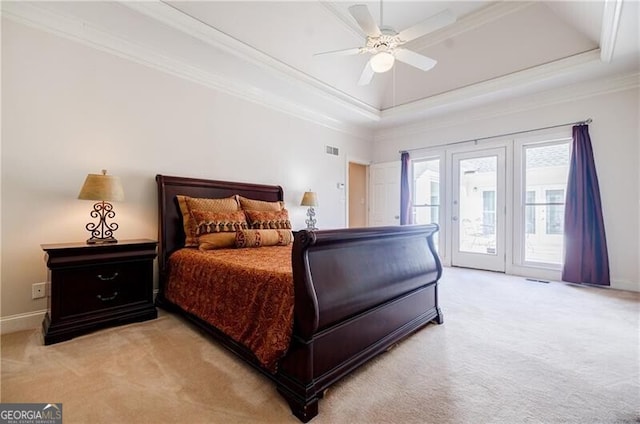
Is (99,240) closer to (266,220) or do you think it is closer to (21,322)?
(21,322)

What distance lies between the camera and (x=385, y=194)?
619 cm

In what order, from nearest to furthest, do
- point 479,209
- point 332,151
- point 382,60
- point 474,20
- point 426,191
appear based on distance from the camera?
1. point 382,60
2. point 474,20
3. point 479,209
4. point 332,151
5. point 426,191

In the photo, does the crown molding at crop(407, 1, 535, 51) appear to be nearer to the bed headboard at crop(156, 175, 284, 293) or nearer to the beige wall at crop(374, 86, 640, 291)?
the beige wall at crop(374, 86, 640, 291)

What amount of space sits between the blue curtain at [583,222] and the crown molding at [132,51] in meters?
3.73

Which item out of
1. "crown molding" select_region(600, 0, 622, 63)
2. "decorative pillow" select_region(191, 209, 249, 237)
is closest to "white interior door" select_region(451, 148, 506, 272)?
"crown molding" select_region(600, 0, 622, 63)

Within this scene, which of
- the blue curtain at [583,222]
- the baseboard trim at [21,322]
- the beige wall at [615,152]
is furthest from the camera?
the blue curtain at [583,222]

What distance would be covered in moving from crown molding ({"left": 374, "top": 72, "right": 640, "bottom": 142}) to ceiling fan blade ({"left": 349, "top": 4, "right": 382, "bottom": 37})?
3358mm

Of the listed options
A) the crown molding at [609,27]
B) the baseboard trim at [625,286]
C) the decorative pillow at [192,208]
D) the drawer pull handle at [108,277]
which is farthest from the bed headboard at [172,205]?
the baseboard trim at [625,286]

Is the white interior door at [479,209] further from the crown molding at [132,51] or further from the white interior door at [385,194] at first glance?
the crown molding at [132,51]

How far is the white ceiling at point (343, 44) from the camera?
2.77 meters

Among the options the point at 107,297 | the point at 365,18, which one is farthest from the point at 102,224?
the point at 365,18

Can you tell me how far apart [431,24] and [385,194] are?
4046 millimetres

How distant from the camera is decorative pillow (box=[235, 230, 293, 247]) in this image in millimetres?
2998

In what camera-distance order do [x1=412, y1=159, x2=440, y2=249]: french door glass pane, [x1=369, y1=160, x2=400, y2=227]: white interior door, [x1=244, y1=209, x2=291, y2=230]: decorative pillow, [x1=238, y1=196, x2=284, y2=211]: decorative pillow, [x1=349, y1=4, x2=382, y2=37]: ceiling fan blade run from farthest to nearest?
[x1=369, y1=160, x2=400, y2=227]: white interior door, [x1=412, y1=159, x2=440, y2=249]: french door glass pane, [x1=238, y1=196, x2=284, y2=211]: decorative pillow, [x1=244, y1=209, x2=291, y2=230]: decorative pillow, [x1=349, y1=4, x2=382, y2=37]: ceiling fan blade
